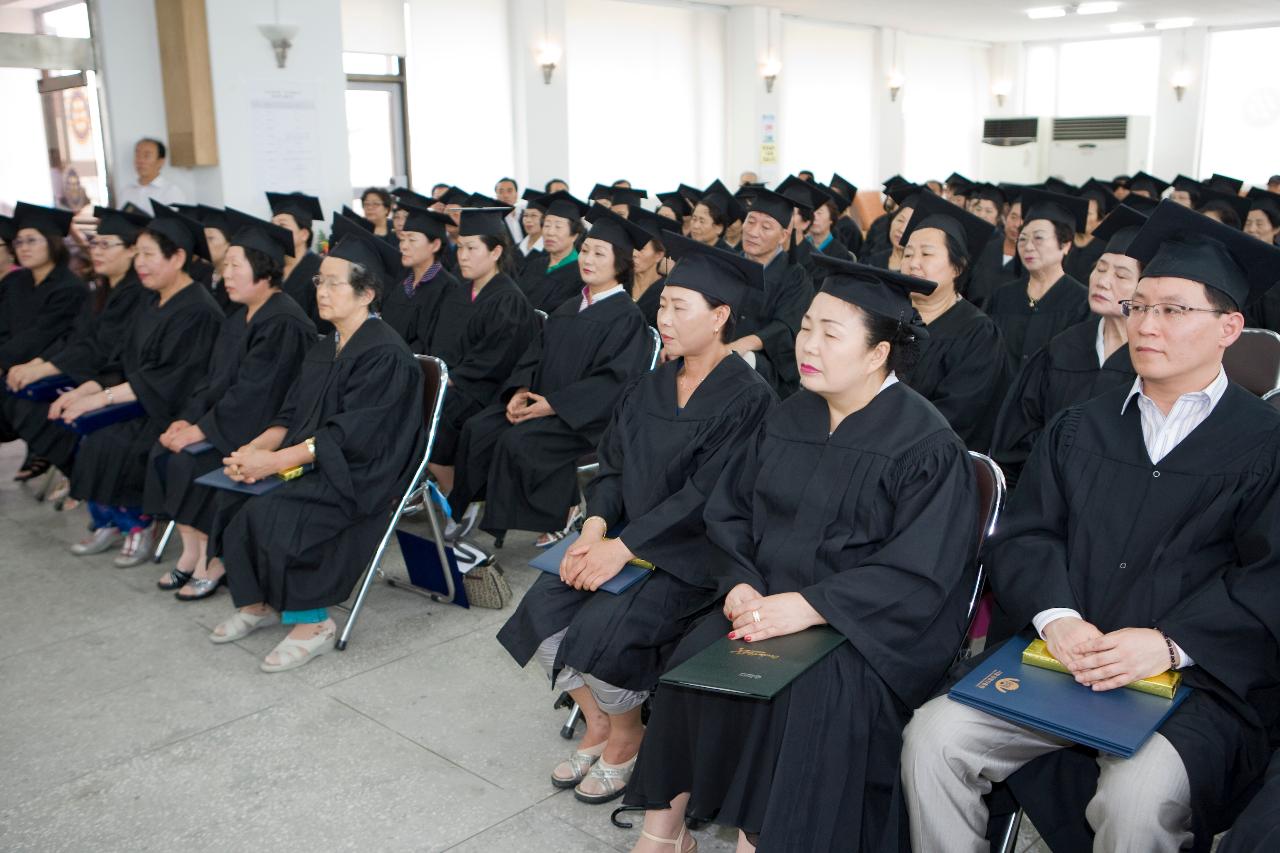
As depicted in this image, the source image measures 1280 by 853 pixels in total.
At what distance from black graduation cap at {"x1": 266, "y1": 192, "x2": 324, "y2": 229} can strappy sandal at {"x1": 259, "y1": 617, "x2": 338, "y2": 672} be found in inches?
149

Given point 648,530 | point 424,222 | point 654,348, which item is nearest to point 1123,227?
point 654,348

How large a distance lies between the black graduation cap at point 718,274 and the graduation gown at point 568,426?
165cm

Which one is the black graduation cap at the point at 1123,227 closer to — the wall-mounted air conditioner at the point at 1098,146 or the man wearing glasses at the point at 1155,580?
the man wearing glasses at the point at 1155,580

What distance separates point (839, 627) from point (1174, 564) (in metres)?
0.73

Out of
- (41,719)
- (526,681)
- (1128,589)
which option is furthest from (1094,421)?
(41,719)

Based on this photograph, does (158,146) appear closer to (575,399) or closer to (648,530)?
(575,399)

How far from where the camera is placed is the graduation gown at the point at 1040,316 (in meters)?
4.77

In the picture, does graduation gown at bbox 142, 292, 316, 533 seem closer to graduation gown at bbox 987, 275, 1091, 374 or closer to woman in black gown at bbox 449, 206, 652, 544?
woman in black gown at bbox 449, 206, 652, 544

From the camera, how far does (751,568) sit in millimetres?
2684

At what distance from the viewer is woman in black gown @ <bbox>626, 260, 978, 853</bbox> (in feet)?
7.64

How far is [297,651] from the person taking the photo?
3967mm

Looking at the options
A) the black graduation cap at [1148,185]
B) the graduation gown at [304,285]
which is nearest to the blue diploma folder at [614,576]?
the graduation gown at [304,285]

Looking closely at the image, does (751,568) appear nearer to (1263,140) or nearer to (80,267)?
(80,267)

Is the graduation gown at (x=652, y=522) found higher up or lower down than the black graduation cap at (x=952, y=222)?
lower down
